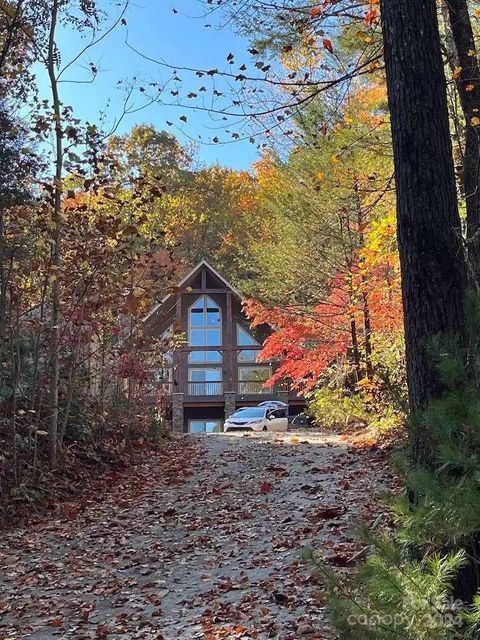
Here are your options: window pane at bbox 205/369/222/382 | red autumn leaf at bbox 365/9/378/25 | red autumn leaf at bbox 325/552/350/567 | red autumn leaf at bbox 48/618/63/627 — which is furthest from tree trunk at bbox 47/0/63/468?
window pane at bbox 205/369/222/382

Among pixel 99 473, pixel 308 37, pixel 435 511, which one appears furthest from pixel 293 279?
pixel 435 511

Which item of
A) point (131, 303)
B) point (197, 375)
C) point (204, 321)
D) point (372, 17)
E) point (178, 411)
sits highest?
point (372, 17)

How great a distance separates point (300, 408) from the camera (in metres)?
28.2

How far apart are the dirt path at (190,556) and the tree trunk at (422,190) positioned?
1772 millimetres

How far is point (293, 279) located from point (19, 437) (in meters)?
8.95

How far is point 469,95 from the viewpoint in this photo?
5.71m

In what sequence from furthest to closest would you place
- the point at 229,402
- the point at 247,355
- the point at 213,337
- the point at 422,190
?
the point at 213,337 → the point at 247,355 → the point at 229,402 → the point at 422,190

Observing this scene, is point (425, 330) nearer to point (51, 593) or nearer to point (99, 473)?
point (51, 593)

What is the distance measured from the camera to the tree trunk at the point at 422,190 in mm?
3012

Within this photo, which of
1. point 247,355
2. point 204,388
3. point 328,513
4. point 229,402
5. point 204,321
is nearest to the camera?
point 328,513

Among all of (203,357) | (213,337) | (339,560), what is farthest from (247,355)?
(339,560)

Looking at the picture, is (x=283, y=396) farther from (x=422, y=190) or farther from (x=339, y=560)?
(x=422, y=190)

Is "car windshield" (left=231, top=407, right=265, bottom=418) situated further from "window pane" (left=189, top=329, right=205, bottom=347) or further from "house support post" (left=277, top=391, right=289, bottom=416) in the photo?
"window pane" (left=189, top=329, right=205, bottom=347)

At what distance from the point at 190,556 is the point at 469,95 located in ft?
16.8
